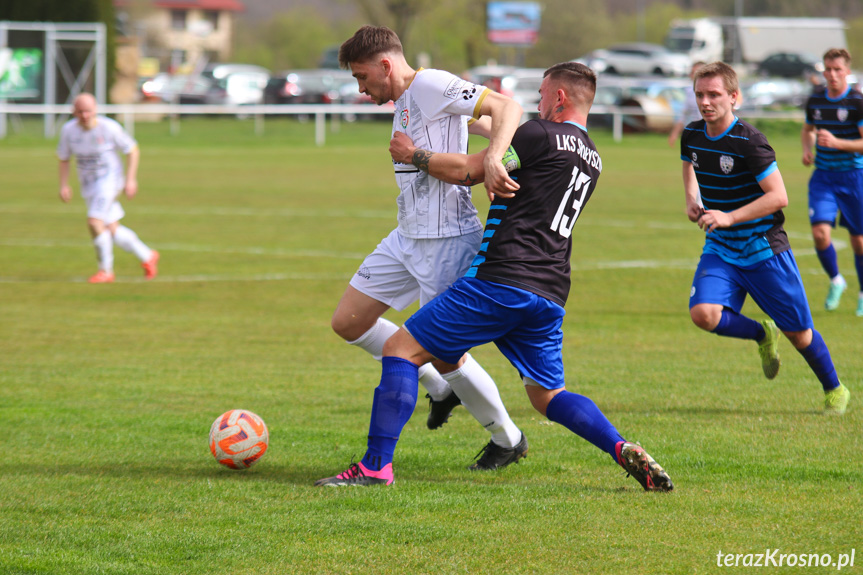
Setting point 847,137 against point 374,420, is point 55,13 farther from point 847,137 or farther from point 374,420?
point 374,420

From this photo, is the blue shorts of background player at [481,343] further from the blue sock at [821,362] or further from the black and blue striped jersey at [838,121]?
the black and blue striped jersey at [838,121]

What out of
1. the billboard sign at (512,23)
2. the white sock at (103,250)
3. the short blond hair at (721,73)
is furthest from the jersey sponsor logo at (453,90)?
the billboard sign at (512,23)

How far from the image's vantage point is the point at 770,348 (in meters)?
6.58

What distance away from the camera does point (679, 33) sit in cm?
6222

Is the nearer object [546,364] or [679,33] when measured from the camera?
[546,364]

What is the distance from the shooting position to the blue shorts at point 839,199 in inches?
379

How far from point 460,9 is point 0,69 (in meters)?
48.4

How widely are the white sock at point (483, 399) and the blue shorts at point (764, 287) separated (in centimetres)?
162

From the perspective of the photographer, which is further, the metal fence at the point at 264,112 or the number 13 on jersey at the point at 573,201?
the metal fence at the point at 264,112

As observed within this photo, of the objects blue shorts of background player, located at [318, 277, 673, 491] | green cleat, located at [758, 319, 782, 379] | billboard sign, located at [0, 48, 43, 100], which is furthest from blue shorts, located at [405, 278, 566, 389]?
billboard sign, located at [0, 48, 43, 100]

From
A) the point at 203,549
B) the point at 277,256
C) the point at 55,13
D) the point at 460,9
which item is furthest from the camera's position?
the point at 460,9

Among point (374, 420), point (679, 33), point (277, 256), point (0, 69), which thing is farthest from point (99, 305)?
point (679, 33)

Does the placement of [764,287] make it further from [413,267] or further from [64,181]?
[64,181]

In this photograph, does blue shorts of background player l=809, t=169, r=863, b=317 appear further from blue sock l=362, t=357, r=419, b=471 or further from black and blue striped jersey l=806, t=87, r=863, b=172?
blue sock l=362, t=357, r=419, b=471
